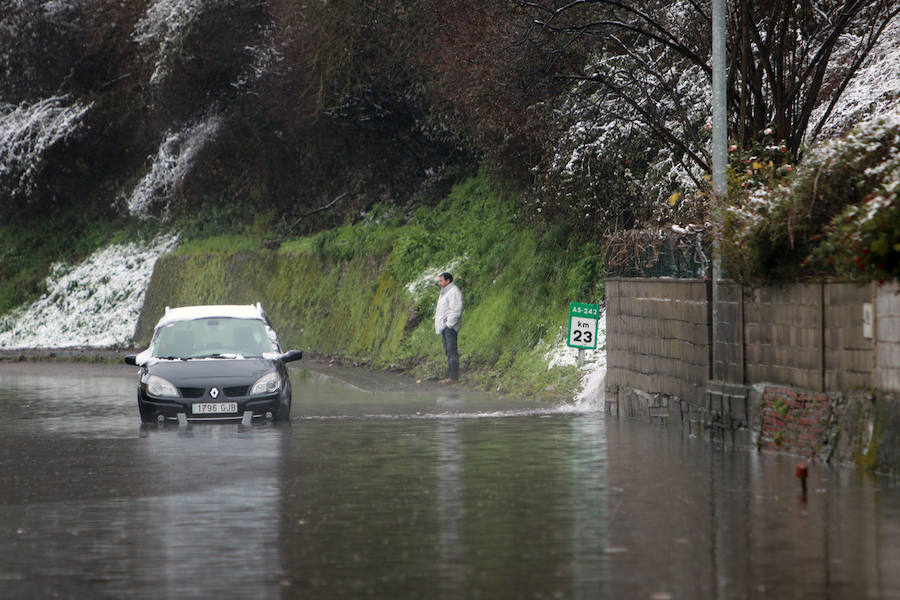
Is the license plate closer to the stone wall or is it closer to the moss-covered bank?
the stone wall

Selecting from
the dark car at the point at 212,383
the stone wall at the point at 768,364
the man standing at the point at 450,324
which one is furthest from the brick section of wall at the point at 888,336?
the man standing at the point at 450,324

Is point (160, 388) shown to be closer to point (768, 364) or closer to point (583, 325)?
point (583, 325)

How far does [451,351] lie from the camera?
25.5 meters

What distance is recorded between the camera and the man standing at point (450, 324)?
25.5 m

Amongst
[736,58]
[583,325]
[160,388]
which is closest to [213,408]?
[160,388]

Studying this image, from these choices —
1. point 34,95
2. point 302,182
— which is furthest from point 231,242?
point 34,95

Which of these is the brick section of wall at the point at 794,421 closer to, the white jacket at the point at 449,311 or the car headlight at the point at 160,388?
the car headlight at the point at 160,388

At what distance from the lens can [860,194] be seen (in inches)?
548

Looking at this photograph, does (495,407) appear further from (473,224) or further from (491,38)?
(473,224)

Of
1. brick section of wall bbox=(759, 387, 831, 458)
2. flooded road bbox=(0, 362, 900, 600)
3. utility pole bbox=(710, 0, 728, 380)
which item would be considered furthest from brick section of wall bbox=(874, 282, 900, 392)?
utility pole bbox=(710, 0, 728, 380)

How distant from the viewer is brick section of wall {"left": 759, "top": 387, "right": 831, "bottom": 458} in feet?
45.5

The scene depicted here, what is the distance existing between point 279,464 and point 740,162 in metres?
6.30

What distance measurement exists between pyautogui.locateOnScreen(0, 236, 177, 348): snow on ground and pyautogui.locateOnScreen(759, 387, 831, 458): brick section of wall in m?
31.2

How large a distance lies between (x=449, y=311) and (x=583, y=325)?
4.42 meters
